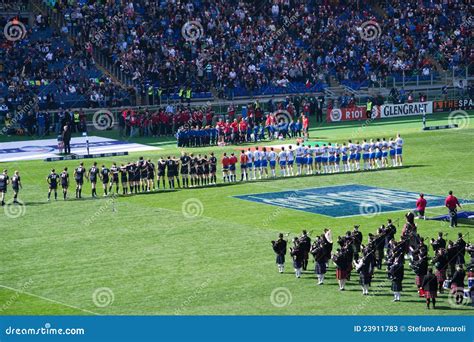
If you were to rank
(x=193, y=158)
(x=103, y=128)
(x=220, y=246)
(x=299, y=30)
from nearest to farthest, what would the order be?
(x=220, y=246), (x=193, y=158), (x=103, y=128), (x=299, y=30)

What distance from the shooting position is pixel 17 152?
61625 mm

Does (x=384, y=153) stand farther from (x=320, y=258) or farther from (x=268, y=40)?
(x=268, y=40)

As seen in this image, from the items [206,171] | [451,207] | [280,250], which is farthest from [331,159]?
[280,250]

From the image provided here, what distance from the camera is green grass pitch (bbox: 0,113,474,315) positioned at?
30156 millimetres

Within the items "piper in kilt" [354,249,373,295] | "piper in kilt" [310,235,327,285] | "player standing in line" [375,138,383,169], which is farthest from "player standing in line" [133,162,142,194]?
"piper in kilt" [354,249,373,295]

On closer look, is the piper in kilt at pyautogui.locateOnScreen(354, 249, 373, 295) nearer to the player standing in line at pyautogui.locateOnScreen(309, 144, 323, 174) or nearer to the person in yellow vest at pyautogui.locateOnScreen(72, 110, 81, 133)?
the player standing in line at pyautogui.locateOnScreen(309, 144, 323, 174)

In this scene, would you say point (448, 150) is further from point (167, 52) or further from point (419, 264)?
point (419, 264)

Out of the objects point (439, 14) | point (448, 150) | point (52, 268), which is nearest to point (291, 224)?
point (52, 268)

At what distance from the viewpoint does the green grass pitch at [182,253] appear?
30.2 metres

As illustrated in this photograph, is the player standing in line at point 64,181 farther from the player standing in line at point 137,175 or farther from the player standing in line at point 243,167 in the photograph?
the player standing in line at point 243,167

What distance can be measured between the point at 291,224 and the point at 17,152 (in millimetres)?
25610

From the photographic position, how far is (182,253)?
36.8m

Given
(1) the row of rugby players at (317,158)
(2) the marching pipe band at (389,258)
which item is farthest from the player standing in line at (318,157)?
(2) the marching pipe band at (389,258)

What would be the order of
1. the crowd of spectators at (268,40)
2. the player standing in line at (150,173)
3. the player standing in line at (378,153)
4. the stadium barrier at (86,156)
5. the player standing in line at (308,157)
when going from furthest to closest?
the crowd of spectators at (268,40), the stadium barrier at (86,156), the player standing in line at (378,153), the player standing in line at (308,157), the player standing in line at (150,173)
